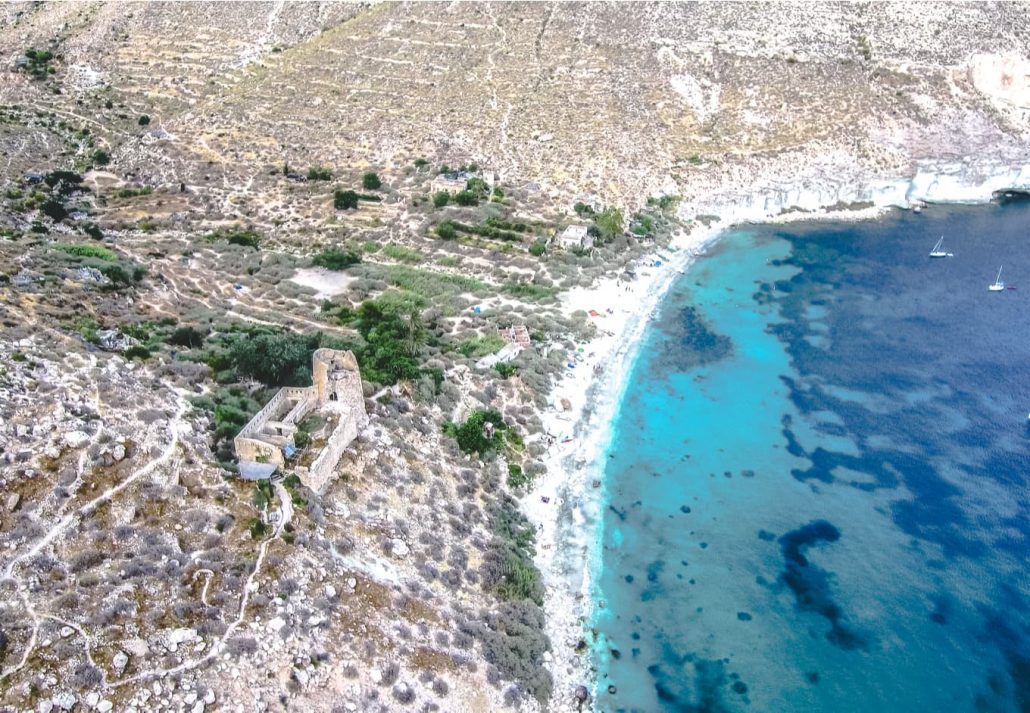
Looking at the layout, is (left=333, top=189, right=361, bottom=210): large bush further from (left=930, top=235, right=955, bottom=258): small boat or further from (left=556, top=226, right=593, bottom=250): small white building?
(left=930, top=235, right=955, bottom=258): small boat

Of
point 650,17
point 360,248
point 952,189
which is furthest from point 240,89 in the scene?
point 952,189

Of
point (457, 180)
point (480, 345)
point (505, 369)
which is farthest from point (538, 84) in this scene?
point (505, 369)

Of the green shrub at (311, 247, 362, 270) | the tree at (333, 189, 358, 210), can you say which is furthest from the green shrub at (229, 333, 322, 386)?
the tree at (333, 189, 358, 210)

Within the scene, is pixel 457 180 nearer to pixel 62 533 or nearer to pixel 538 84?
pixel 538 84

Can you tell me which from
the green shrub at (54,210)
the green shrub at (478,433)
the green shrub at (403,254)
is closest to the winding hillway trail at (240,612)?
the green shrub at (478,433)

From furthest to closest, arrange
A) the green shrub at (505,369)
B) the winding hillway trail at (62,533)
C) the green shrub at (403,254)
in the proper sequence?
the green shrub at (403,254), the green shrub at (505,369), the winding hillway trail at (62,533)

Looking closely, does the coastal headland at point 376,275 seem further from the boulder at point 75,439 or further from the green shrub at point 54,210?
the green shrub at point 54,210
